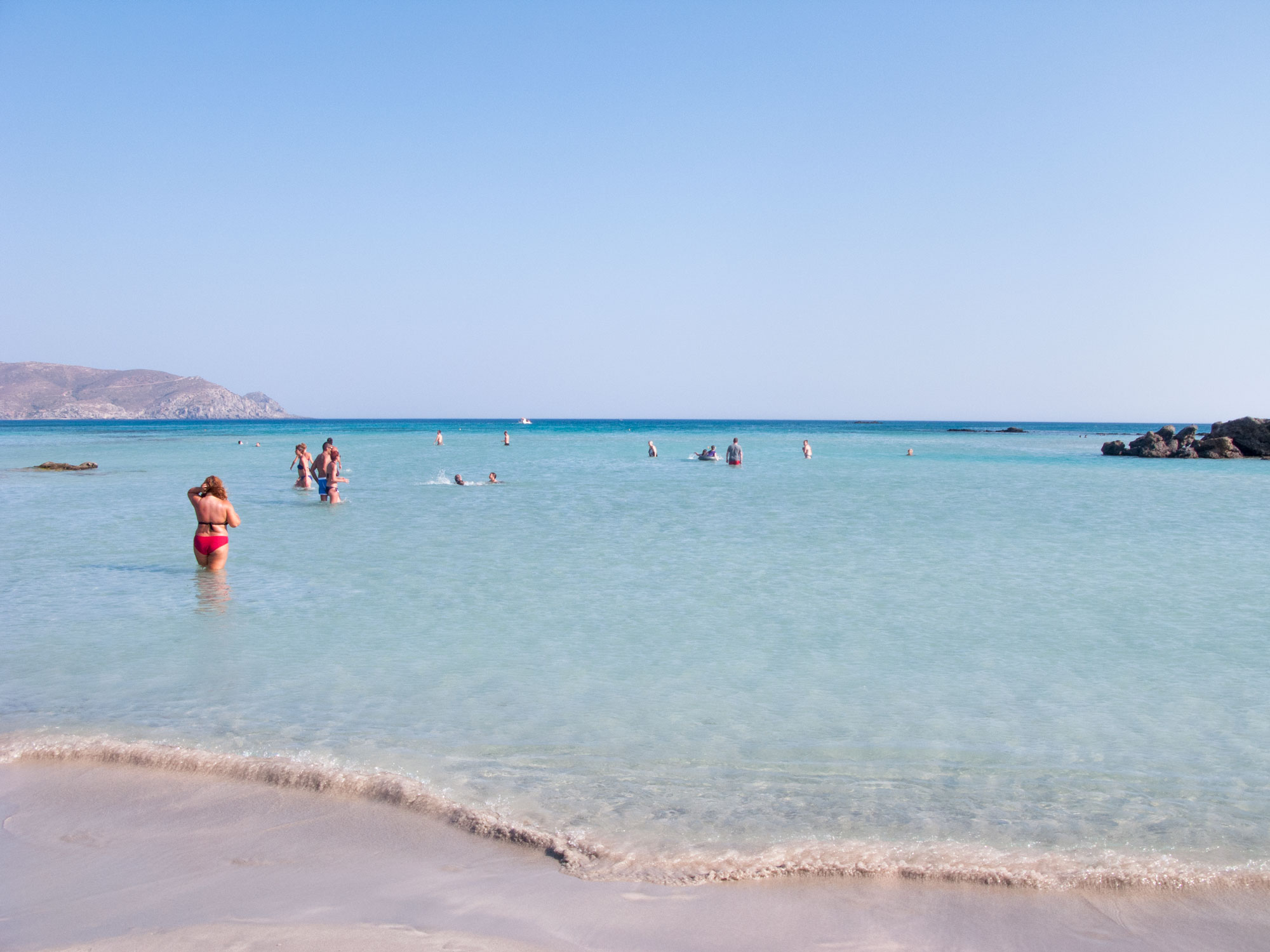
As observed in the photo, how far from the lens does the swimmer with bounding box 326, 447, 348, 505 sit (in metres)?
22.2

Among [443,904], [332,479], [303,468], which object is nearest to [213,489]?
[443,904]

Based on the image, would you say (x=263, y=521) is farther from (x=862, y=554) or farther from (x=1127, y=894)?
(x=1127, y=894)

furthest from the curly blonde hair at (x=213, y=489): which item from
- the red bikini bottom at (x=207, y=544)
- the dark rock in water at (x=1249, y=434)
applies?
the dark rock in water at (x=1249, y=434)

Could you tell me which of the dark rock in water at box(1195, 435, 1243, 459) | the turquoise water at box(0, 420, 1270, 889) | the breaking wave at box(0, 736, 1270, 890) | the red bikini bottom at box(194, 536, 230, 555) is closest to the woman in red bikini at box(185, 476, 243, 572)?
the red bikini bottom at box(194, 536, 230, 555)

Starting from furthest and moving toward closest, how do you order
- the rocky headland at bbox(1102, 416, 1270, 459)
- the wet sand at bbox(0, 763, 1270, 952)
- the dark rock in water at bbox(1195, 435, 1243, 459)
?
the rocky headland at bbox(1102, 416, 1270, 459) → the dark rock in water at bbox(1195, 435, 1243, 459) → the wet sand at bbox(0, 763, 1270, 952)

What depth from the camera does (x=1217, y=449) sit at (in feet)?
165

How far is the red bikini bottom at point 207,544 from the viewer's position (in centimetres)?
1241

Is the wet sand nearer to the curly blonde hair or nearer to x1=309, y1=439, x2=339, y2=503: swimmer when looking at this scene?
the curly blonde hair

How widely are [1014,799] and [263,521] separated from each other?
17464 millimetres

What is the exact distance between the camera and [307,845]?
14.8ft

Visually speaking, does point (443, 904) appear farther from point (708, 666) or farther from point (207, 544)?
point (207, 544)

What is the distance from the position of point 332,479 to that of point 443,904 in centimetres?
1964

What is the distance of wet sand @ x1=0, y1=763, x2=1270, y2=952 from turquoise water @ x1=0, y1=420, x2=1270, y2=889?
46 centimetres

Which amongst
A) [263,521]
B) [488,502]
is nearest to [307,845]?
[263,521]
